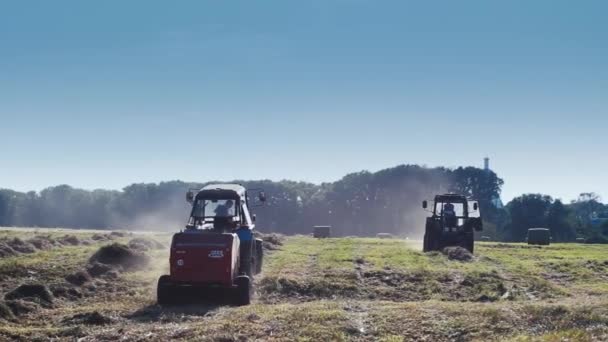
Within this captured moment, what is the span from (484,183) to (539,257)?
8263cm

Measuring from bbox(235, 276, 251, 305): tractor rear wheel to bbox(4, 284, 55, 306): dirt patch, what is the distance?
15.0 ft

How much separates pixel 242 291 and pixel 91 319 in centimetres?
404

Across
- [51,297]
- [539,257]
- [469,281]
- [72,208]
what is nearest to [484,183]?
[72,208]

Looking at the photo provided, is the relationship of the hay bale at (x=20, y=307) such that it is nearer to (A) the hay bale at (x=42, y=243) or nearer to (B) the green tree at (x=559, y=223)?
(A) the hay bale at (x=42, y=243)

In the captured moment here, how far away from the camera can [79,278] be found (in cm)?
1962

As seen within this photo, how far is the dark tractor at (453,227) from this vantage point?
31.4 metres

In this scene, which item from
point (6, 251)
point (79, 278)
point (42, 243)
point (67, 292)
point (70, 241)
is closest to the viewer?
point (67, 292)

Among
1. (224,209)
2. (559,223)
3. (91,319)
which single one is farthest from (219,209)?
(559,223)

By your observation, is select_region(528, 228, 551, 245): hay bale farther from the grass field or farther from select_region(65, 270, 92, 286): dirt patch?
select_region(65, 270, 92, 286): dirt patch

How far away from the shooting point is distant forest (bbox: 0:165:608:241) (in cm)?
→ 11062

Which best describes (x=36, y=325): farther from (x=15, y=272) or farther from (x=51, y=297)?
(x=15, y=272)

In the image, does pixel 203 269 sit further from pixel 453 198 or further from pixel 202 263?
pixel 453 198

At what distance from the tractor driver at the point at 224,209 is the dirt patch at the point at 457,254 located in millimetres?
11823

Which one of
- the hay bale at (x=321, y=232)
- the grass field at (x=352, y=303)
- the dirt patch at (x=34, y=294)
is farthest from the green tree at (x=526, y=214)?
the dirt patch at (x=34, y=294)
